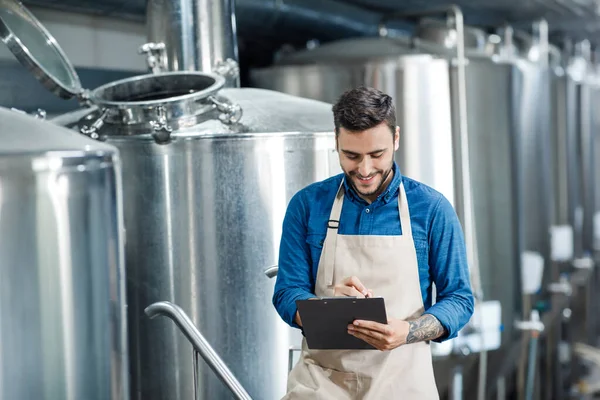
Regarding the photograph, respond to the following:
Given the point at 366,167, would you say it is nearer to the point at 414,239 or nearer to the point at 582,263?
the point at 414,239

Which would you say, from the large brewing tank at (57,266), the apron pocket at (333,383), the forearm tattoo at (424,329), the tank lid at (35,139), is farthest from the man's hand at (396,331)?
the tank lid at (35,139)

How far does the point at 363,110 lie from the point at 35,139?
Result: 0.65 metres

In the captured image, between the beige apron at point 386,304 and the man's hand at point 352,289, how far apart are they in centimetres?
8

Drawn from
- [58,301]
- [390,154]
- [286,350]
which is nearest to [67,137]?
[58,301]

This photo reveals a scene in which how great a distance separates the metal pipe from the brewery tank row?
84 millimetres

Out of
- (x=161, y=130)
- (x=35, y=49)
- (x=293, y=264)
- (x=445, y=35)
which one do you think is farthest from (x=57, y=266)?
(x=445, y=35)

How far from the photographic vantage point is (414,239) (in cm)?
181

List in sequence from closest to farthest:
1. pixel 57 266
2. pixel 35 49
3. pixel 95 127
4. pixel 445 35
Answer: pixel 57 266, pixel 95 127, pixel 35 49, pixel 445 35

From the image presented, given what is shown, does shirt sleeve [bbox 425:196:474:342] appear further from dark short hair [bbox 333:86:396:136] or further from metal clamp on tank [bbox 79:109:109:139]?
metal clamp on tank [bbox 79:109:109:139]

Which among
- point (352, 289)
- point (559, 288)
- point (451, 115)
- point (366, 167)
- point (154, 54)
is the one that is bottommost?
point (559, 288)

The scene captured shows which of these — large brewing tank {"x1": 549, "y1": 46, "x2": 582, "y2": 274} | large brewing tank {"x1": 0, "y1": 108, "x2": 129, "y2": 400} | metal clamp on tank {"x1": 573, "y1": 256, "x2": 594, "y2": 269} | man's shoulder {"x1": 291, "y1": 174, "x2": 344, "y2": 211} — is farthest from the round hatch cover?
metal clamp on tank {"x1": 573, "y1": 256, "x2": 594, "y2": 269}

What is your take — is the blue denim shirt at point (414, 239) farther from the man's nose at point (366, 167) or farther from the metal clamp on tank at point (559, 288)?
the metal clamp on tank at point (559, 288)

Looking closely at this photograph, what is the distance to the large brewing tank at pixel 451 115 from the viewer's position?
12.5 ft

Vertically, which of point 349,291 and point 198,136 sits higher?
point 198,136
